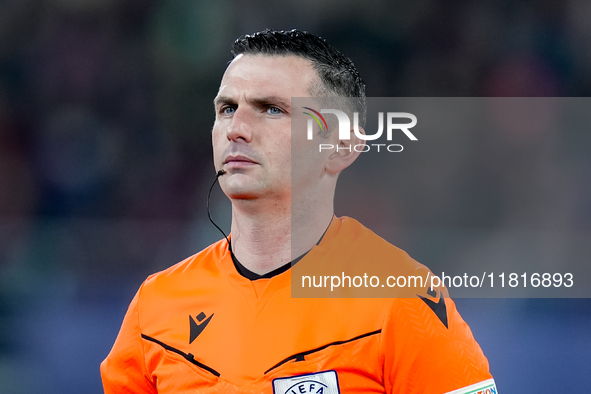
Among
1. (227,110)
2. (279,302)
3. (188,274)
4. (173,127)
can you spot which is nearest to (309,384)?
(279,302)

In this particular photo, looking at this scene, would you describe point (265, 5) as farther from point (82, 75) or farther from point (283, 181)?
point (283, 181)

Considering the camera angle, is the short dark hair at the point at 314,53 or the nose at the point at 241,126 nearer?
the nose at the point at 241,126

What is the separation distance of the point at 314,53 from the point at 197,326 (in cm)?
99

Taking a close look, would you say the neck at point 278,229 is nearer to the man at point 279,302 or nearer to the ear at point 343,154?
the man at point 279,302

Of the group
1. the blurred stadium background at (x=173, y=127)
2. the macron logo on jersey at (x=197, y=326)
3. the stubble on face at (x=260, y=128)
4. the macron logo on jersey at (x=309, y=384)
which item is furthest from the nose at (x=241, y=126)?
the blurred stadium background at (x=173, y=127)

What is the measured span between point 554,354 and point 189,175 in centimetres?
361

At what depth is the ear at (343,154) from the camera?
1.83 meters

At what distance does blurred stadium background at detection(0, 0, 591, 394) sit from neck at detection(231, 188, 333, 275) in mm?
2832

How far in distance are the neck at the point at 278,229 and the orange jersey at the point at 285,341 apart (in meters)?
0.05

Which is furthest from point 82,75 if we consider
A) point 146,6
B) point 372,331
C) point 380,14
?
point 372,331

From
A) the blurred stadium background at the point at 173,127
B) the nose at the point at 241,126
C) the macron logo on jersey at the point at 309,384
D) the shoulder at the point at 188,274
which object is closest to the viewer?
the macron logo on jersey at the point at 309,384

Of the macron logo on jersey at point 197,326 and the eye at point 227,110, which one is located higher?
the eye at point 227,110

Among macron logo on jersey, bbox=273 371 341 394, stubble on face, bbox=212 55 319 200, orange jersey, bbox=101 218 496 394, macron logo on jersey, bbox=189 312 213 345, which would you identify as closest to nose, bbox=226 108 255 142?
stubble on face, bbox=212 55 319 200

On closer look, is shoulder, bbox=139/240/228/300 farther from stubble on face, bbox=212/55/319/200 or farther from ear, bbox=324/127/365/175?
ear, bbox=324/127/365/175
